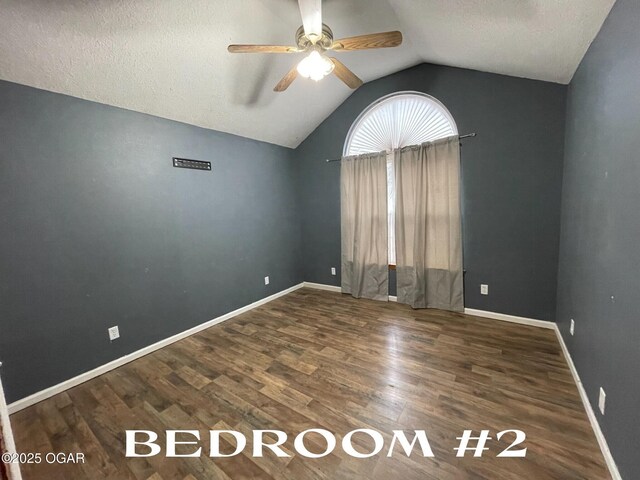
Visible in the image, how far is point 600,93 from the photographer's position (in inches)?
56.6

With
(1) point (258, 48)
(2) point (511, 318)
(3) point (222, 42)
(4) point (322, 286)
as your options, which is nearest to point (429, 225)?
(2) point (511, 318)

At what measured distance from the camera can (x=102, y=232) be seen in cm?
206

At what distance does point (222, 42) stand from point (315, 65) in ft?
3.22

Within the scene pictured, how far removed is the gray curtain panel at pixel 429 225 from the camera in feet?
9.25

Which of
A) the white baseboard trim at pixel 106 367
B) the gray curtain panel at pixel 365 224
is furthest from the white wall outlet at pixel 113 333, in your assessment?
the gray curtain panel at pixel 365 224

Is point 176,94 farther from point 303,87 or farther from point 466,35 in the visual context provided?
point 466,35

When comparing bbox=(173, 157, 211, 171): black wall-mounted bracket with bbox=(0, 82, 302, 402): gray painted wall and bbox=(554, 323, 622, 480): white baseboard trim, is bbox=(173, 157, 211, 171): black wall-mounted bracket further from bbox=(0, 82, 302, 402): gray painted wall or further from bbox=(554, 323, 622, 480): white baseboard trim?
bbox=(554, 323, 622, 480): white baseboard trim

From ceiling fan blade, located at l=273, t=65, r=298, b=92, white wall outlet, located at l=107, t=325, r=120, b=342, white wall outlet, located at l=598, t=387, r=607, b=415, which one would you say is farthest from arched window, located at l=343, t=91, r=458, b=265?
white wall outlet, located at l=107, t=325, r=120, b=342

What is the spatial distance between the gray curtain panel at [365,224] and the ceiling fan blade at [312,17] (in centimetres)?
189

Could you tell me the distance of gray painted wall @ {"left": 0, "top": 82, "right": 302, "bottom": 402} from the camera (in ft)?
5.54

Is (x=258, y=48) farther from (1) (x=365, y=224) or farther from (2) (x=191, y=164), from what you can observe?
(1) (x=365, y=224)

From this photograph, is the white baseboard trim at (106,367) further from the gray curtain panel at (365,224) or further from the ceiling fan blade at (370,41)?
the ceiling fan blade at (370,41)

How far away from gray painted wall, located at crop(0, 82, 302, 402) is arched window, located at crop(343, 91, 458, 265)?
1694 mm

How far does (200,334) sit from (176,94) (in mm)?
2440
